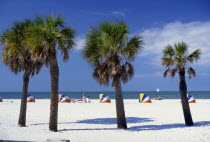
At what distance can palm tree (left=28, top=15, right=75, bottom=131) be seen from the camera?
12.2m

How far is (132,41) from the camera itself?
43.7 feet

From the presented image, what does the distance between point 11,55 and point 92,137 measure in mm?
7021

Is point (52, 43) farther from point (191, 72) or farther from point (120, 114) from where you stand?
point (191, 72)

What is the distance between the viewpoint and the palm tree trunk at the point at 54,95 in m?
12.4

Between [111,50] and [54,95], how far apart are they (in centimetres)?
388

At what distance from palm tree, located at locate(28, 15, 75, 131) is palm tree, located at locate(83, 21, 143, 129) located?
1.33m

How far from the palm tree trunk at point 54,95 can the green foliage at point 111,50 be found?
6.55 feet

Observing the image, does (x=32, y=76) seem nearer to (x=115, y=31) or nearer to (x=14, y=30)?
(x=14, y=30)

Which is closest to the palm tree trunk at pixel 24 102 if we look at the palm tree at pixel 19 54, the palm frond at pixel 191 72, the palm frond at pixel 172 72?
the palm tree at pixel 19 54

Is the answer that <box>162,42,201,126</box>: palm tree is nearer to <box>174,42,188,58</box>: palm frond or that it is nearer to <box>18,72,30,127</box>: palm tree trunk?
<box>174,42,188,58</box>: palm frond

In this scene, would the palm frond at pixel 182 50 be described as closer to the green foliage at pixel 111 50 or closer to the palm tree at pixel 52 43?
the green foliage at pixel 111 50

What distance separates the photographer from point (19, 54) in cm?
1396

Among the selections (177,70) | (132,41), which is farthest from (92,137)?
(177,70)

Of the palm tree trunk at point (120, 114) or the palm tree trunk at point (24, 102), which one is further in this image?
the palm tree trunk at point (24, 102)
